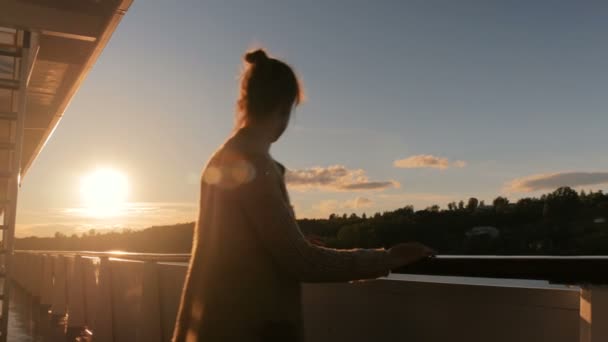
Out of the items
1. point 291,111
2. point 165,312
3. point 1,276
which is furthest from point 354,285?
point 1,276

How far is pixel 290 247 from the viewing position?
166 cm

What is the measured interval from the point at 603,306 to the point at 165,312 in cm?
347

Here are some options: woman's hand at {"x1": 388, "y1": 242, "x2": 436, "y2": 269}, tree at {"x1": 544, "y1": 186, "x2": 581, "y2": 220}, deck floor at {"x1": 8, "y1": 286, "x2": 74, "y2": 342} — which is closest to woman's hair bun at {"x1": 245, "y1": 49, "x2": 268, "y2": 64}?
woman's hand at {"x1": 388, "y1": 242, "x2": 436, "y2": 269}

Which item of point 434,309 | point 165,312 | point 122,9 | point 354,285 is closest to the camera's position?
point 434,309

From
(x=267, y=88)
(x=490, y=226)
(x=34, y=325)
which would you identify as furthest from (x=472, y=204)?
(x=34, y=325)

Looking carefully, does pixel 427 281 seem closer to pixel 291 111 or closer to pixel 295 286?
pixel 295 286

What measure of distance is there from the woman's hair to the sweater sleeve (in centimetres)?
20

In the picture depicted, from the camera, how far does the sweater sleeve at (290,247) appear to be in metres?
1.66

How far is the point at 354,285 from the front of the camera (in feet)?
7.90

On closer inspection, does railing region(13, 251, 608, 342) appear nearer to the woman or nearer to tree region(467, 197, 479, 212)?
the woman

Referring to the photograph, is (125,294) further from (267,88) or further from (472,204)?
(267,88)

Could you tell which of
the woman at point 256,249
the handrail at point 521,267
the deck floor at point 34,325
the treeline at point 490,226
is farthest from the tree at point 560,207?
the deck floor at point 34,325

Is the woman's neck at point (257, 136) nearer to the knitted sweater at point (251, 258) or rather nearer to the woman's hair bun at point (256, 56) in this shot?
the knitted sweater at point (251, 258)

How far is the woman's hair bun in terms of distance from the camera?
1866 mm
